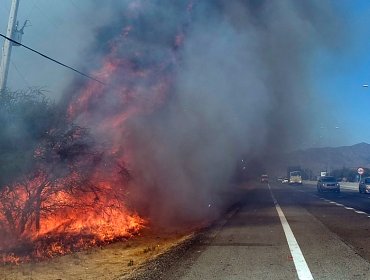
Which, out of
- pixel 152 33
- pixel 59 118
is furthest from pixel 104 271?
pixel 152 33

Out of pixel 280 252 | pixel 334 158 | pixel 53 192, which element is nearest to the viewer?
pixel 280 252

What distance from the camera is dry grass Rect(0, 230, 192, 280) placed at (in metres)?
7.59

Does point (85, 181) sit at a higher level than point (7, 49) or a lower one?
lower

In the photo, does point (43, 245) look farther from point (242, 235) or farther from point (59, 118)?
point (242, 235)

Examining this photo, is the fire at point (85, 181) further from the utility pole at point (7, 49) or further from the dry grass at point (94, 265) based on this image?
the utility pole at point (7, 49)

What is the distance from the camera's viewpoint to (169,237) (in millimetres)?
11914

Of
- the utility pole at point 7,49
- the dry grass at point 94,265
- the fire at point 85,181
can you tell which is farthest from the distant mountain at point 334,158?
the dry grass at point 94,265

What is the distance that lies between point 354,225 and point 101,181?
729 cm

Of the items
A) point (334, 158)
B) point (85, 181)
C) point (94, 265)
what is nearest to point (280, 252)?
point (94, 265)

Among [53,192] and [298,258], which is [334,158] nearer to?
[53,192]

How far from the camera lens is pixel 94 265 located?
8531mm

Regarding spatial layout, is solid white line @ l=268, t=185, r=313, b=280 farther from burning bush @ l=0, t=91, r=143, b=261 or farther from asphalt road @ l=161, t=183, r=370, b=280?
burning bush @ l=0, t=91, r=143, b=261

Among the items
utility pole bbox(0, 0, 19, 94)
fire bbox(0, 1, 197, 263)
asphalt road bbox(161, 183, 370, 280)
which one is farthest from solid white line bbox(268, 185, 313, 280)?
utility pole bbox(0, 0, 19, 94)

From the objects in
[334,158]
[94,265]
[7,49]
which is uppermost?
[334,158]
